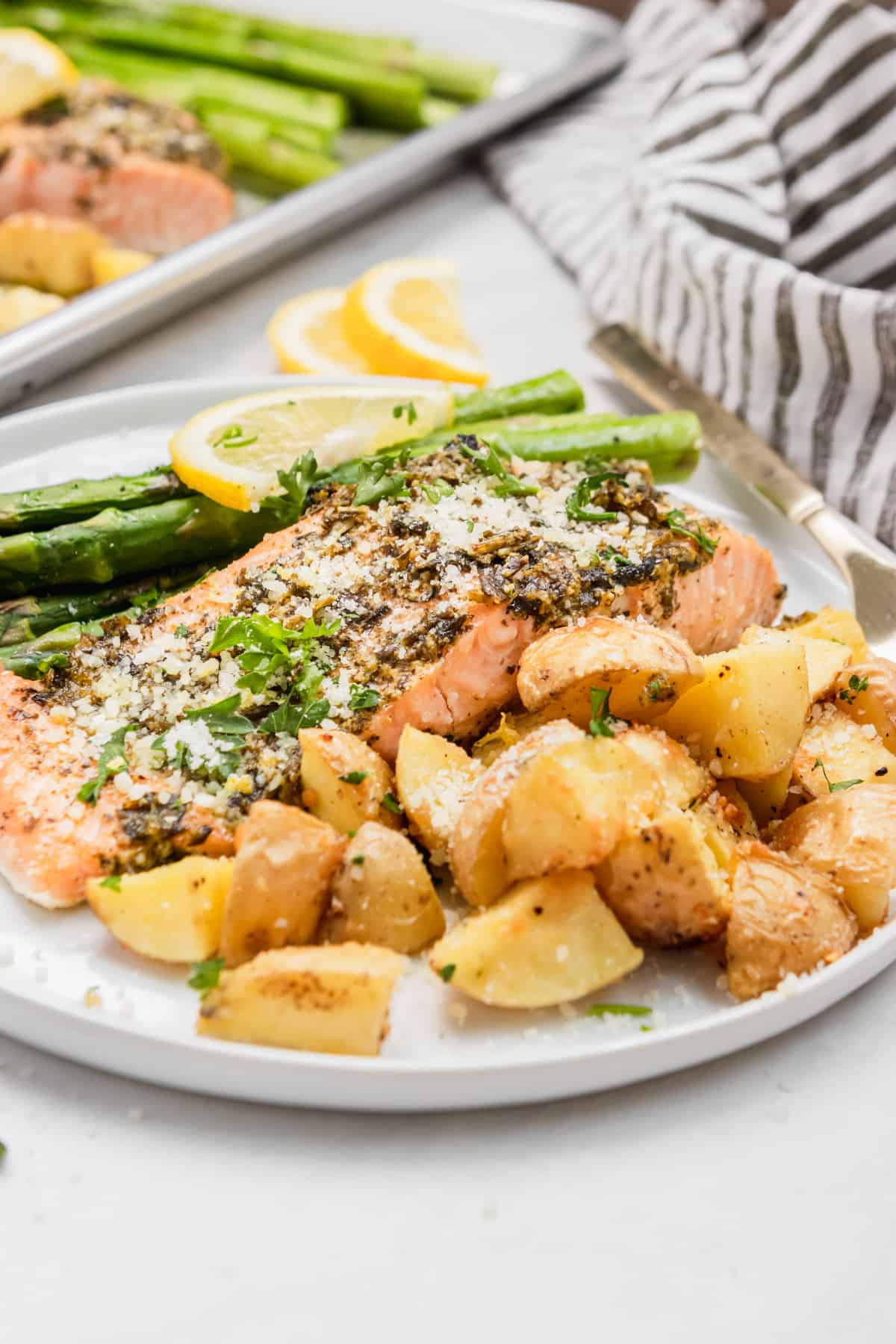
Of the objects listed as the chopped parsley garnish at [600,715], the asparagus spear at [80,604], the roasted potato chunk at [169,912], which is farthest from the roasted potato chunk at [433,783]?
the asparagus spear at [80,604]

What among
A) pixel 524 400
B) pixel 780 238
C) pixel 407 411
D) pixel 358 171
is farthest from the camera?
pixel 358 171

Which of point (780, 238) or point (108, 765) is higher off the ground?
point (780, 238)

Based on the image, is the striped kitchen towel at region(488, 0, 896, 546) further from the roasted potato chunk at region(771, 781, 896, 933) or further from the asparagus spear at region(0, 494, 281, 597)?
the asparagus spear at region(0, 494, 281, 597)

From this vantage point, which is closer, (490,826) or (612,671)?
(490,826)

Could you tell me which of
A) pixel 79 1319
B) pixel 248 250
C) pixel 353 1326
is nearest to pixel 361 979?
pixel 353 1326

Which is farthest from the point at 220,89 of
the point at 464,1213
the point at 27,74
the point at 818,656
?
the point at 464,1213

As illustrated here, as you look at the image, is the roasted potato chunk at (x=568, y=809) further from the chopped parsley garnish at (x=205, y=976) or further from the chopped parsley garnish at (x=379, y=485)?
the chopped parsley garnish at (x=379, y=485)

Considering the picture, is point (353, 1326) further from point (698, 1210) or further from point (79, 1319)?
point (698, 1210)

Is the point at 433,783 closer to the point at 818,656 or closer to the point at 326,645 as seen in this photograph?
the point at 326,645
